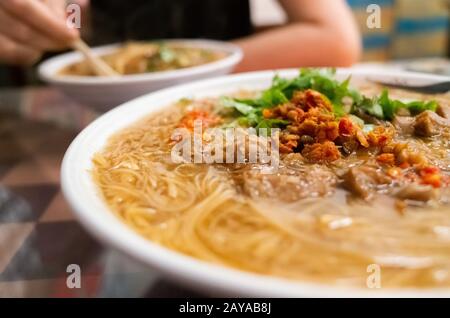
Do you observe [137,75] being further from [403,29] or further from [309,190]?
[403,29]

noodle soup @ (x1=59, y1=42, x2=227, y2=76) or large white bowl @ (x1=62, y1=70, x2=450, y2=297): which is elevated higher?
noodle soup @ (x1=59, y1=42, x2=227, y2=76)

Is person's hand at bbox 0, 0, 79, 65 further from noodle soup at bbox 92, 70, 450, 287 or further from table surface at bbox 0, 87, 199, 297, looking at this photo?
noodle soup at bbox 92, 70, 450, 287

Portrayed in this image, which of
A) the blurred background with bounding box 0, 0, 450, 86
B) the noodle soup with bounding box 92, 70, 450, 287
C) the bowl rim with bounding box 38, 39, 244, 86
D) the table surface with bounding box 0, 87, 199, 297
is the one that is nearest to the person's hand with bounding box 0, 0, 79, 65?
the bowl rim with bounding box 38, 39, 244, 86

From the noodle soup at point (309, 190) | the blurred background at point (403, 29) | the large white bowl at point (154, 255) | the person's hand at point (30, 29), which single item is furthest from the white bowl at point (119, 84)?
the blurred background at point (403, 29)

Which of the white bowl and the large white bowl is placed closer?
the large white bowl

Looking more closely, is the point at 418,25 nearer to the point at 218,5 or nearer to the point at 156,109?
the point at 218,5

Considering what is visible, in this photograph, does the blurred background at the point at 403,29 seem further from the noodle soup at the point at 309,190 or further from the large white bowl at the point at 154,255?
the large white bowl at the point at 154,255
